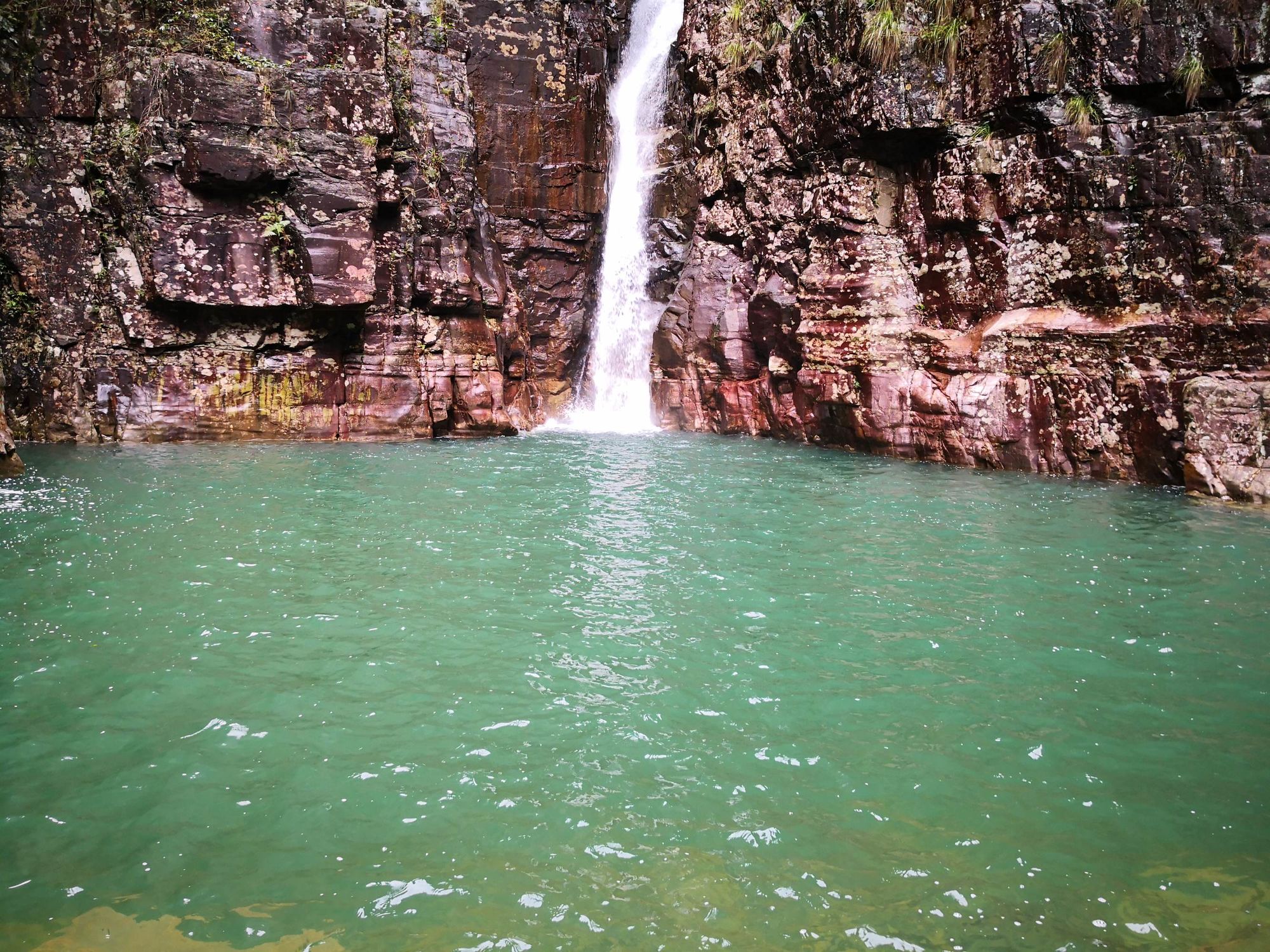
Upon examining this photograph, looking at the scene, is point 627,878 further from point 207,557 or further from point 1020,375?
point 1020,375

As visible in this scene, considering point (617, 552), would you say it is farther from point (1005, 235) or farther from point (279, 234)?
point (279, 234)

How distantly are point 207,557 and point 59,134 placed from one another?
48.0ft

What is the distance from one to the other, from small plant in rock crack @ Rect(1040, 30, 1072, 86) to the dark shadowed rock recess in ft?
0.13

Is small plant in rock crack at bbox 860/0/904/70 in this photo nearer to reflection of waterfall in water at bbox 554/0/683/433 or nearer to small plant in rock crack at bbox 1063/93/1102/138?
small plant in rock crack at bbox 1063/93/1102/138

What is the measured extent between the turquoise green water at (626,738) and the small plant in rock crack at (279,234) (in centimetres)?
918

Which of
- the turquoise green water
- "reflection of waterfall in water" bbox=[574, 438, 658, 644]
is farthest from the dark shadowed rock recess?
"reflection of waterfall in water" bbox=[574, 438, 658, 644]

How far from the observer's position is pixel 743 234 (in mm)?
19922

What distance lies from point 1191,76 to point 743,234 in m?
9.62

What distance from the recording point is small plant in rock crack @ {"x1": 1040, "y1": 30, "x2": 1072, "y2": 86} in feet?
44.8

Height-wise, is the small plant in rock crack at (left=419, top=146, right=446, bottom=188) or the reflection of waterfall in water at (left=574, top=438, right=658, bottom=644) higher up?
the small plant in rock crack at (left=419, top=146, right=446, bottom=188)

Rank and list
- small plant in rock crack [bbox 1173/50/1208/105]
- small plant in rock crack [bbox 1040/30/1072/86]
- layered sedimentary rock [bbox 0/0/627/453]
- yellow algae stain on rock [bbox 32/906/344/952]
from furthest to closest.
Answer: layered sedimentary rock [bbox 0/0/627/453]
small plant in rock crack [bbox 1040/30/1072/86]
small plant in rock crack [bbox 1173/50/1208/105]
yellow algae stain on rock [bbox 32/906/344/952]

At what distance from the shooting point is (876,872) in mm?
3395

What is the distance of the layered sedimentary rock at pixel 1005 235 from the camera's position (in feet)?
40.2

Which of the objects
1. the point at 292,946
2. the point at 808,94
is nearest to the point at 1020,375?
the point at 808,94
